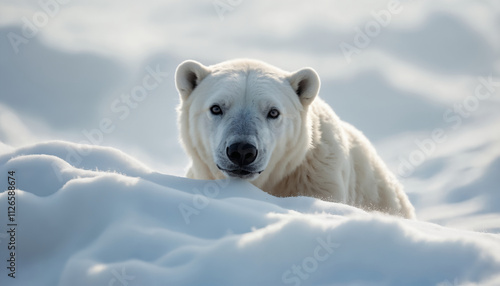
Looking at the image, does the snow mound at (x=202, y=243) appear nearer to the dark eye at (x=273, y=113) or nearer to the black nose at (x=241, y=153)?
the black nose at (x=241, y=153)

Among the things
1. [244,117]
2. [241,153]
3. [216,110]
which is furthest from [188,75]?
[241,153]

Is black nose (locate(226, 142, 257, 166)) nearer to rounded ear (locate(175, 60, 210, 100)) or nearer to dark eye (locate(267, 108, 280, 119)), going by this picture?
dark eye (locate(267, 108, 280, 119))

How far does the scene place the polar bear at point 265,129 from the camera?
578 cm

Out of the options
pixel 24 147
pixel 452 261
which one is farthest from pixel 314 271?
pixel 24 147

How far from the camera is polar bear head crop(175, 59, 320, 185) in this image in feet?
18.5

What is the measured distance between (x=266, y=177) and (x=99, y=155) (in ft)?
8.11

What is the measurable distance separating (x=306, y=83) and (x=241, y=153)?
1.88 metres

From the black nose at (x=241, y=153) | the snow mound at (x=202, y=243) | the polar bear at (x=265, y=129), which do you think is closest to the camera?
the snow mound at (x=202, y=243)

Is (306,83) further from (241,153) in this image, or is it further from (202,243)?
(202,243)

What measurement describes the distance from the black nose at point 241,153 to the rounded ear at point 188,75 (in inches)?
69.4

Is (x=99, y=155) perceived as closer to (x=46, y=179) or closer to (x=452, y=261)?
(x=46, y=179)

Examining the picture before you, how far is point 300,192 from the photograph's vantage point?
262 inches

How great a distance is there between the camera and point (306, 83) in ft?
22.3

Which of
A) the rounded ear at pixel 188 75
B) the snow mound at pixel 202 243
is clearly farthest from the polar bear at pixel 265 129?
the snow mound at pixel 202 243
